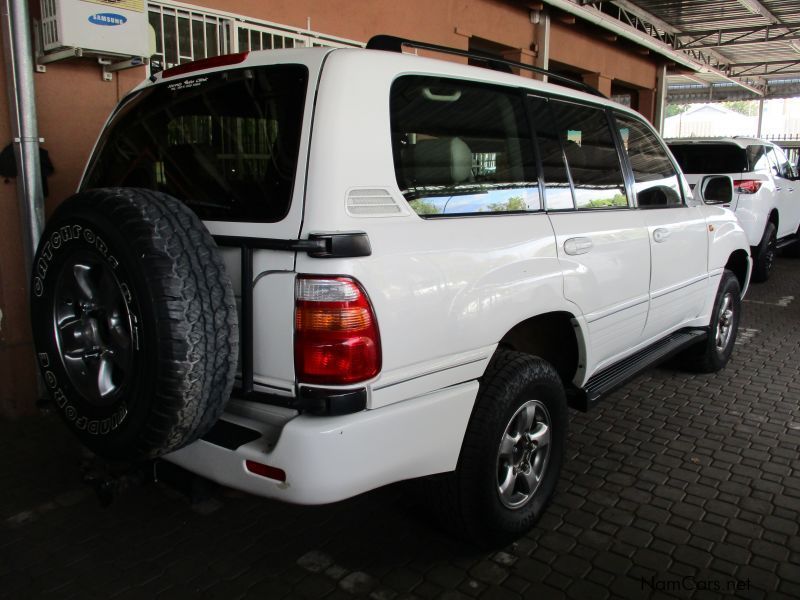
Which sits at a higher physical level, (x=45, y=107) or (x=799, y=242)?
(x=45, y=107)

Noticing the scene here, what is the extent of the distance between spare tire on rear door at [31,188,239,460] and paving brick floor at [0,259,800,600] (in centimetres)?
57

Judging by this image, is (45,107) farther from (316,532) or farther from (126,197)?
(316,532)

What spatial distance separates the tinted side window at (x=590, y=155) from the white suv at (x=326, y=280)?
0.38ft

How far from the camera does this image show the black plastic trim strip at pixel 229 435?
229cm

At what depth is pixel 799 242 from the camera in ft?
38.2

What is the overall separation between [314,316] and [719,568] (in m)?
1.96

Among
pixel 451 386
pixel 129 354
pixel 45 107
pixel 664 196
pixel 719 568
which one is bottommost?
pixel 719 568

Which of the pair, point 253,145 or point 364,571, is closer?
point 253,145

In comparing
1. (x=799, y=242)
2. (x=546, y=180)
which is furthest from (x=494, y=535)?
(x=799, y=242)

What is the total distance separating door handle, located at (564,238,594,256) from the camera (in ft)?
9.95

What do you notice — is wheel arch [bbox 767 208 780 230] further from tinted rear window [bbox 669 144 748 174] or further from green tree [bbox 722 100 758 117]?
green tree [bbox 722 100 758 117]

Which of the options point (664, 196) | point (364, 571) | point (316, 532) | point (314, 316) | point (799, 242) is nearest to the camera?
point (314, 316)

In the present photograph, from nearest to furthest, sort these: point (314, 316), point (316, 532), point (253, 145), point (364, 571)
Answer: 1. point (314, 316)
2. point (253, 145)
3. point (364, 571)
4. point (316, 532)

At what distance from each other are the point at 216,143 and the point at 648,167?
8.50 feet
